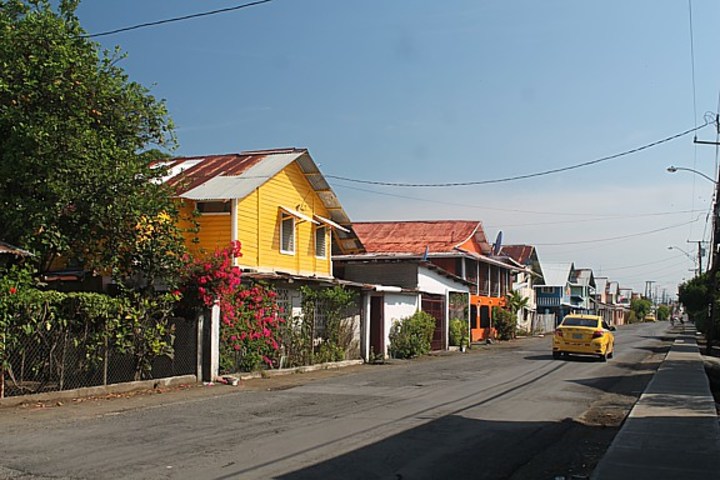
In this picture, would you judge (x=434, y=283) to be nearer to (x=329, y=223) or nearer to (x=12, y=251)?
(x=329, y=223)

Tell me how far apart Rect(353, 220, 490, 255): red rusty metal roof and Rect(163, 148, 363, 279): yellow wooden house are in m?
14.8

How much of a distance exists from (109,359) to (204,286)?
2924 mm

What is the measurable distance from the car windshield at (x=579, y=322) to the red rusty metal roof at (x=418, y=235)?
53.6 ft

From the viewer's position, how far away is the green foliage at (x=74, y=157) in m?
16.3

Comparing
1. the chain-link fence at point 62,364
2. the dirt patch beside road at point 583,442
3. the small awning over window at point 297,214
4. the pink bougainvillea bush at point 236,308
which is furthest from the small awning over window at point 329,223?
the dirt patch beside road at point 583,442

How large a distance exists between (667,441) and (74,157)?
12.4 m

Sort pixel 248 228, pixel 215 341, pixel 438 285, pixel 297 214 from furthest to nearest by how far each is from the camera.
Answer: pixel 438 285 → pixel 297 214 → pixel 248 228 → pixel 215 341

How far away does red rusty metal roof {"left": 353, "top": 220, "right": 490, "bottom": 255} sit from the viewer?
4662 centimetres

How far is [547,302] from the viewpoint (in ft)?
289

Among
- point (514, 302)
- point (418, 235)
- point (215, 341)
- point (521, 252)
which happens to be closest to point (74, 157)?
point (215, 341)

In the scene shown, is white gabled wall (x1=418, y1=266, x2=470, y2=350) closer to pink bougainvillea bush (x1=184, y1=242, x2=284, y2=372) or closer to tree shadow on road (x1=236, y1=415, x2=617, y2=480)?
pink bougainvillea bush (x1=184, y1=242, x2=284, y2=372)

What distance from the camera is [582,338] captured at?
28516mm

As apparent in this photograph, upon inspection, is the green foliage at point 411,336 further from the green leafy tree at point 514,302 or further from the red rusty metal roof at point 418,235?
the green leafy tree at point 514,302

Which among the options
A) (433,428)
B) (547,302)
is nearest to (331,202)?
(433,428)
